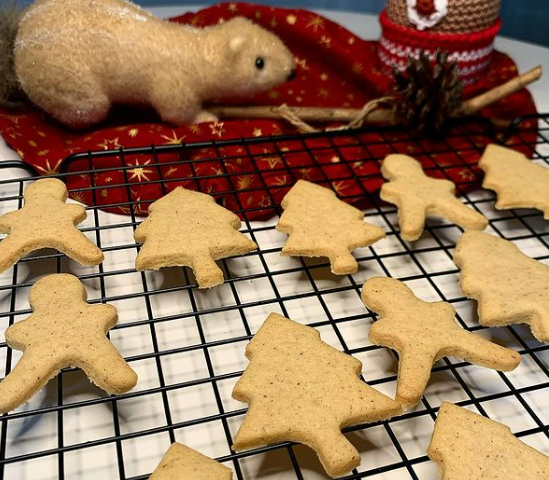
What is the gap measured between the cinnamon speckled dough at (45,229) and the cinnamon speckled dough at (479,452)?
0.45 metres

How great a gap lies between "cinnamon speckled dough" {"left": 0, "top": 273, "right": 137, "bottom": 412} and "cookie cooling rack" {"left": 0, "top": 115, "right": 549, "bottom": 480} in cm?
2

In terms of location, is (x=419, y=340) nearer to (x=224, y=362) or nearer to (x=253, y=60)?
(x=224, y=362)

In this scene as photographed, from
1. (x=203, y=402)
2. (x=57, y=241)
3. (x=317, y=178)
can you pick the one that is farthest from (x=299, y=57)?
(x=203, y=402)

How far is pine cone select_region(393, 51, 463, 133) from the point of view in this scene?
1.09 metres

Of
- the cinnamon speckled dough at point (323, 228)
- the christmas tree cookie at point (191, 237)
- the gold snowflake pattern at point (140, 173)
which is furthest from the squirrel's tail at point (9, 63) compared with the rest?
the cinnamon speckled dough at point (323, 228)

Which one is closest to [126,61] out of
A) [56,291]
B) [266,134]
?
[266,134]

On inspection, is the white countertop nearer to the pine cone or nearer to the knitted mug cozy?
the knitted mug cozy

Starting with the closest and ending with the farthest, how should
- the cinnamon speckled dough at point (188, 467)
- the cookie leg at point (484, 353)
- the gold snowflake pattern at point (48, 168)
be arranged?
the cinnamon speckled dough at point (188, 467) < the cookie leg at point (484, 353) < the gold snowflake pattern at point (48, 168)

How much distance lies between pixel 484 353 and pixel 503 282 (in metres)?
0.14

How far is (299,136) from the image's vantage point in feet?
3.44

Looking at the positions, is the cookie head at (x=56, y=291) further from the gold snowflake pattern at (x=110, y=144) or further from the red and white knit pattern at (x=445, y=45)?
the red and white knit pattern at (x=445, y=45)

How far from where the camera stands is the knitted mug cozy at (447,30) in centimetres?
119

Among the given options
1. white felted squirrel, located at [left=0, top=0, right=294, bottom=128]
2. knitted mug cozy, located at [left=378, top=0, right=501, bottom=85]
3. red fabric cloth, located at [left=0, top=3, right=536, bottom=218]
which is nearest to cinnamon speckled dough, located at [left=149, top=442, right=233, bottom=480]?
red fabric cloth, located at [left=0, top=3, right=536, bottom=218]

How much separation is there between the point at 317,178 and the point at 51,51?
1.63ft
